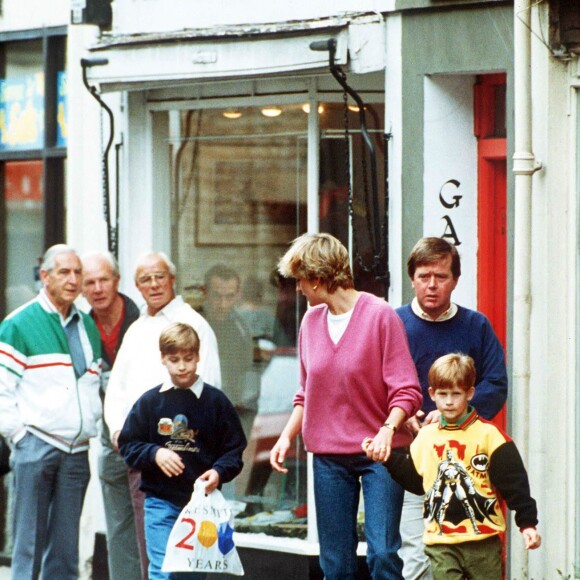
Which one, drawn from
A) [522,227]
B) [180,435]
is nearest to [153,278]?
[180,435]

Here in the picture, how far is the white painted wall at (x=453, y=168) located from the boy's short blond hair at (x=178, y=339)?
163cm

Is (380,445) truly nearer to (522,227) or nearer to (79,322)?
(522,227)

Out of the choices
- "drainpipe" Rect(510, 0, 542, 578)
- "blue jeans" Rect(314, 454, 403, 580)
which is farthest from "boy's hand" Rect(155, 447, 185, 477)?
"drainpipe" Rect(510, 0, 542, 578)

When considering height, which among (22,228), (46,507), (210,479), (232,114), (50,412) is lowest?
(46,507)

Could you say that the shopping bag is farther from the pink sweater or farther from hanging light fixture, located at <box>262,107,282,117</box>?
hanging light fixture, located at <box>262,107,282,117</box>

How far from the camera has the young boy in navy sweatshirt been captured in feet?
24.1

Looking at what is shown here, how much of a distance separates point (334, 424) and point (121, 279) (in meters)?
3.10

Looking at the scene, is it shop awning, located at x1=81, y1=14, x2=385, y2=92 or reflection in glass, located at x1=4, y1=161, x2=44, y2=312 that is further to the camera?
reflection in glass, located at x1=4, y1=161, x2=44, y2=312

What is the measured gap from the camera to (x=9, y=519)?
35.5ft

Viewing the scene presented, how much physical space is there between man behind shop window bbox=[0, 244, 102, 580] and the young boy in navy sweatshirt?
85 cm

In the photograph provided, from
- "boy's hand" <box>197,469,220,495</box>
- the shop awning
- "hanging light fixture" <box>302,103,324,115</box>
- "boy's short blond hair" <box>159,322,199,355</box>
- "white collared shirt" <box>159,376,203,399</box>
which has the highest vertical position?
the shop awning

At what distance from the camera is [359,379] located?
677cm

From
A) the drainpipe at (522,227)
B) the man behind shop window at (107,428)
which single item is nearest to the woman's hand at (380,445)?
the drainpipe at (522,227)

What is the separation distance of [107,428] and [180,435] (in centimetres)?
127
